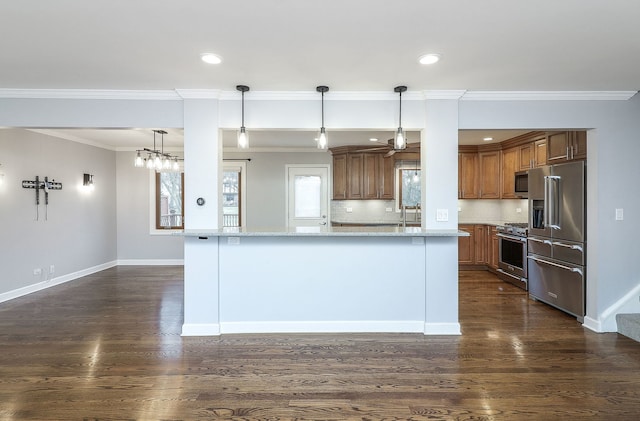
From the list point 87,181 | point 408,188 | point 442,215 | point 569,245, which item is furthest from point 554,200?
point 87,181

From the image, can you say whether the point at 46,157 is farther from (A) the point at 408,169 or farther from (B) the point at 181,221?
(A) the point at 408,169

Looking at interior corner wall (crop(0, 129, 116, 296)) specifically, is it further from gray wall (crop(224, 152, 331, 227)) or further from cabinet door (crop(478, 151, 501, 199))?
cabinet door (crop(478, 151, 501, 199))

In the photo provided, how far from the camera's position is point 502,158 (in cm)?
623

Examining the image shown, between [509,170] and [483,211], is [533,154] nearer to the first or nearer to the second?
[509,170]

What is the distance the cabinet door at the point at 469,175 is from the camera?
21.4ft

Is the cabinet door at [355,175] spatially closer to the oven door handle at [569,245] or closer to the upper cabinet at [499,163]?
the upper cabinet at [499,163]

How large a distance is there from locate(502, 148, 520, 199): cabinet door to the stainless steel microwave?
14 centimetres

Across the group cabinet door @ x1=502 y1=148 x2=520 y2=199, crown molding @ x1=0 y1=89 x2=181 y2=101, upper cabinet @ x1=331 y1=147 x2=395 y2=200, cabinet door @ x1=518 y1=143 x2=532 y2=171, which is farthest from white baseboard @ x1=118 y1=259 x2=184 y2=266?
cabinet door @ x1=518 y1=143 x2=532 y2=171

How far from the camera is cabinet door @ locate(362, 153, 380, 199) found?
6.62m

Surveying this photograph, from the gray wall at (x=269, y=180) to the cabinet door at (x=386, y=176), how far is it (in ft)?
3.84

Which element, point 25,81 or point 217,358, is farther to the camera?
point 25,81

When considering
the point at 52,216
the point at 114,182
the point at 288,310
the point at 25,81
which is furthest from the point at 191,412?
the point at 114,182

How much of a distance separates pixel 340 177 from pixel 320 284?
355cm

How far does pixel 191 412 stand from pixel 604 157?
4258mm
